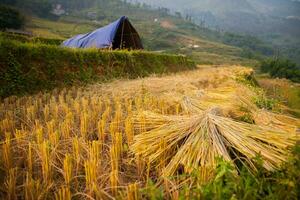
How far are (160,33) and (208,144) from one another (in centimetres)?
10245

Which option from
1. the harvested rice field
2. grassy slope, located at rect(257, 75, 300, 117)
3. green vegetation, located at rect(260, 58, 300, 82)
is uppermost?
the harvested rice field

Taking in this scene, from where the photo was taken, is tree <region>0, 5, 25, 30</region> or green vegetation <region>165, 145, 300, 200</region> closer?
green vegetation <region>165, 145, 300, 200</region>

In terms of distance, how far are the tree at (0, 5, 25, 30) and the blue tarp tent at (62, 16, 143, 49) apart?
2678 cm

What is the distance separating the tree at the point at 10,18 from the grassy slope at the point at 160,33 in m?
2.95

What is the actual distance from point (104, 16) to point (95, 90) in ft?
373

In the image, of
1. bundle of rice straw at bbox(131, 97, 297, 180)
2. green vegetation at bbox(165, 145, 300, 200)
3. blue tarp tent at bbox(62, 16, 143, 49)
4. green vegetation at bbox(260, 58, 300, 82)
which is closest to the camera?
green vegetation at bbox(165, 145, 300, 200)

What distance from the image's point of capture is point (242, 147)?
2.18m

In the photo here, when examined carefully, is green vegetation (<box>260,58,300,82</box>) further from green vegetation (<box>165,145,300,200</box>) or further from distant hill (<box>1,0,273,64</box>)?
green vegetation (<box>165,145,300,200</box>)

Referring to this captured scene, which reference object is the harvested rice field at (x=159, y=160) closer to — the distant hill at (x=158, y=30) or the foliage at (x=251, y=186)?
the foliage at (x=251, y=186)

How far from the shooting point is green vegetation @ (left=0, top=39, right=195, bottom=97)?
5629mm

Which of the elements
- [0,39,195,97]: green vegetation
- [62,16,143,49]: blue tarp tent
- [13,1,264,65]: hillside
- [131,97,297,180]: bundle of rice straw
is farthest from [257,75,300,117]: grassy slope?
[13,1,264,65]: hillside

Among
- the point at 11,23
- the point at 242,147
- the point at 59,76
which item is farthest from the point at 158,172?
the point at 11,23

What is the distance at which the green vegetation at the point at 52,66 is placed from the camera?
5.63 meters

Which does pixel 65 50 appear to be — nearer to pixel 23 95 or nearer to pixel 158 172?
pixel 23 95
